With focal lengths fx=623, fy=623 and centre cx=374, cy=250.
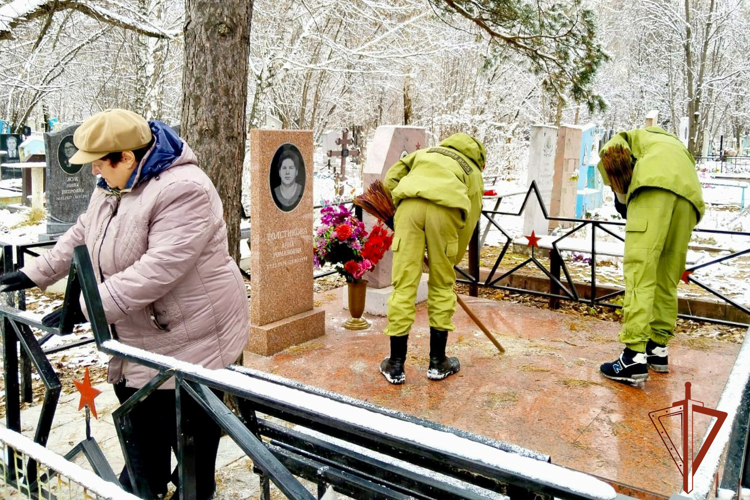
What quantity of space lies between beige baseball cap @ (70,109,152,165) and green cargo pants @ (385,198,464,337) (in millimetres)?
2107

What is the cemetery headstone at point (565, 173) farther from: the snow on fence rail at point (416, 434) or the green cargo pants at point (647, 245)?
the snow on fence rail at point (416, 434)

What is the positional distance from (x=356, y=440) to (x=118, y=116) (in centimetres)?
142

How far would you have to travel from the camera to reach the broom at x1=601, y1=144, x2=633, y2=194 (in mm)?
4117

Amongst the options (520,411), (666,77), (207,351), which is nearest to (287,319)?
(520,411)

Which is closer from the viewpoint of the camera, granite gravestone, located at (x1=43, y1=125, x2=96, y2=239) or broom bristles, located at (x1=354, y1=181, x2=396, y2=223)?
broom bristles, located at (x1=354, y1=181, x2=396, y2=223)

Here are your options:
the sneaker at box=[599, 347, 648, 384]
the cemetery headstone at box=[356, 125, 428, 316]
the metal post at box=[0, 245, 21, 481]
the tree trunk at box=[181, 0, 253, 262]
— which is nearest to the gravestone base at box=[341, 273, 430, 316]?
the cemetery headstone at box=[356, 125, 428, 316]

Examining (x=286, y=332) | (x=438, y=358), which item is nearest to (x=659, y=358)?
(x=438, y=358)

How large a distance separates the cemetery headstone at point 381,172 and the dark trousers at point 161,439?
3.39m

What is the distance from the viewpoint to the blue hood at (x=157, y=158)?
2283 millimetres

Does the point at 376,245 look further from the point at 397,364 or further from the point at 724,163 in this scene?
the point at 724,163

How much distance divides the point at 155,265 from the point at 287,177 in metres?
2.84

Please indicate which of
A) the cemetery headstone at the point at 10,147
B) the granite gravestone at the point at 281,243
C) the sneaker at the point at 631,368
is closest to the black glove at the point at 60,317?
the granite gravestone at the point at 281,243

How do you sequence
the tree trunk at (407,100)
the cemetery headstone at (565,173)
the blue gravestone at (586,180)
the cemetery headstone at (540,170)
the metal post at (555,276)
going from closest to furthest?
the metal post at (555,276), the cemetery headstone at (540,170), the cemetery headstone at (565,173), the blue gravestone at (586,180), the tree trunk at (407,100)

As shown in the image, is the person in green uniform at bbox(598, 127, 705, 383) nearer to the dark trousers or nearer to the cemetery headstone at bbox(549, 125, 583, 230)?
the dark trousers
